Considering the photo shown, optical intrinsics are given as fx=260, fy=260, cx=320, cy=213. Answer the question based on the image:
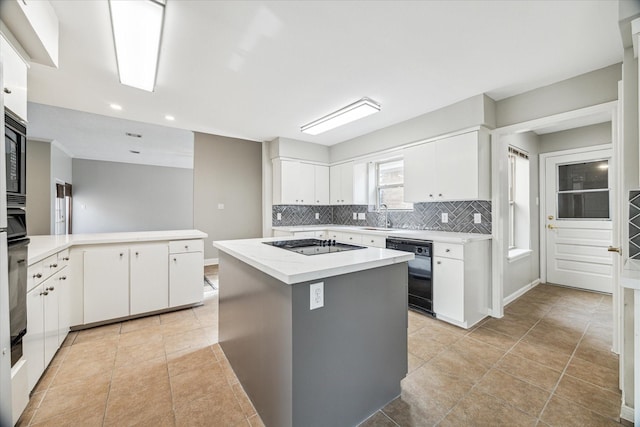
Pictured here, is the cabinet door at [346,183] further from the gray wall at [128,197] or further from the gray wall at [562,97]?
the gray wall at [128,197]

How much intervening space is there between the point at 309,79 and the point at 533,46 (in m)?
1.84

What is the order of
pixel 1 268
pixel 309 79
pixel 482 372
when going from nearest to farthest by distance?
pixel 1 268
pixel 482 372
pixel 309 79

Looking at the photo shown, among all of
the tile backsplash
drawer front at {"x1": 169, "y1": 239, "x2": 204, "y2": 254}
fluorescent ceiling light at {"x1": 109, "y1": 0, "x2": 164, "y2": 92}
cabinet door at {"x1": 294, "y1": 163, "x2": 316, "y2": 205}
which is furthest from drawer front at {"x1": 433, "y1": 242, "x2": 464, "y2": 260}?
fluorescent ceiling light at {"x1": 109, "y1": 0, "x2": 164, "y2": 92}

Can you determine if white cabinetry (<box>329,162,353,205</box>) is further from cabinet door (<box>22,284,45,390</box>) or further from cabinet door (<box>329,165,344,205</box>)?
cabinet door (<box>22,284,45,390</box>)

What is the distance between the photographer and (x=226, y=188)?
18.9 feet

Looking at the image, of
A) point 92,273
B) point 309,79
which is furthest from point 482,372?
point 92,273

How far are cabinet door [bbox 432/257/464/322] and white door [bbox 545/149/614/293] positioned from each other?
8.61ft

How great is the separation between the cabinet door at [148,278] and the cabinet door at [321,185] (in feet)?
9.00

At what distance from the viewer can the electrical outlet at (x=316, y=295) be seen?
128 cm

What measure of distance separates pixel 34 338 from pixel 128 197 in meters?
7.64

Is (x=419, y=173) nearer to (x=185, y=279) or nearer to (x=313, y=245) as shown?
(x=313, y=245)

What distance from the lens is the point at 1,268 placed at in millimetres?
1135

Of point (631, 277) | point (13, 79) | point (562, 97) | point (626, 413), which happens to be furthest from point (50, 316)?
point (562, 97)

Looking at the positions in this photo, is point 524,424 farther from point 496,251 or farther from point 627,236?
point 496,251
